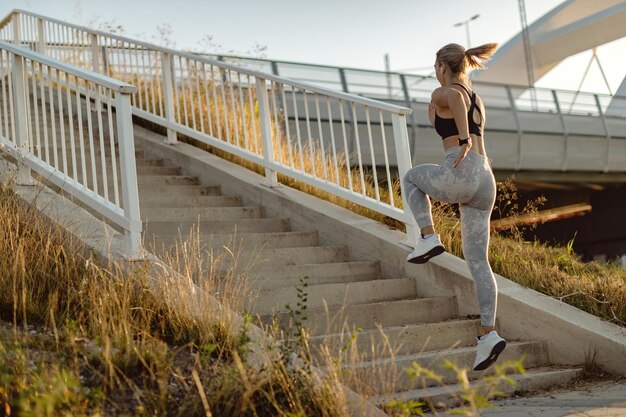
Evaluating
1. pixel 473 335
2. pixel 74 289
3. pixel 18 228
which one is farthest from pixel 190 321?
pixel 473 335

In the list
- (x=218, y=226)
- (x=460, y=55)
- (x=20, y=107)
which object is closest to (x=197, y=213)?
→ (x=218, y=226)

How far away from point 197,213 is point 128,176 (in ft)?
6.94

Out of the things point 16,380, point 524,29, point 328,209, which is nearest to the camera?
point 16,380

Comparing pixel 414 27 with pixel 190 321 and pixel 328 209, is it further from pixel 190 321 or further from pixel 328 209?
pixel 190 321

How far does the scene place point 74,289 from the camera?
4.26 metres

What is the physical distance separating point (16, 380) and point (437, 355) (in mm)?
2595

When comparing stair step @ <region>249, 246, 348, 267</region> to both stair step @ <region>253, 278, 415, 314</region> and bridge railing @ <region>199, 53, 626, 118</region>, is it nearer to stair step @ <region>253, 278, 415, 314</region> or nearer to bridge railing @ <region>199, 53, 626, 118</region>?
stair step @ <region>253, 278, 415, 314</region>

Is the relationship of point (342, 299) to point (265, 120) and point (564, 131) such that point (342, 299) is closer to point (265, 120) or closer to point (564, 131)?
point (265, 120)

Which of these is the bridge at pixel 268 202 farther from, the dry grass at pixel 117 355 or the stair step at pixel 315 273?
the dry grass at pixel 117 355

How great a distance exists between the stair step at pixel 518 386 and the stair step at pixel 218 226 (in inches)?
104

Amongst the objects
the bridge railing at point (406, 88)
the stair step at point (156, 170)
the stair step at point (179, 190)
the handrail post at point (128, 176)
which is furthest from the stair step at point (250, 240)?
the bridge railing at point (406, 88)

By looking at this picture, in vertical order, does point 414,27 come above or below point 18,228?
above

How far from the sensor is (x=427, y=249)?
467cm

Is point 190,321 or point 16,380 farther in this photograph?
point 190,321
